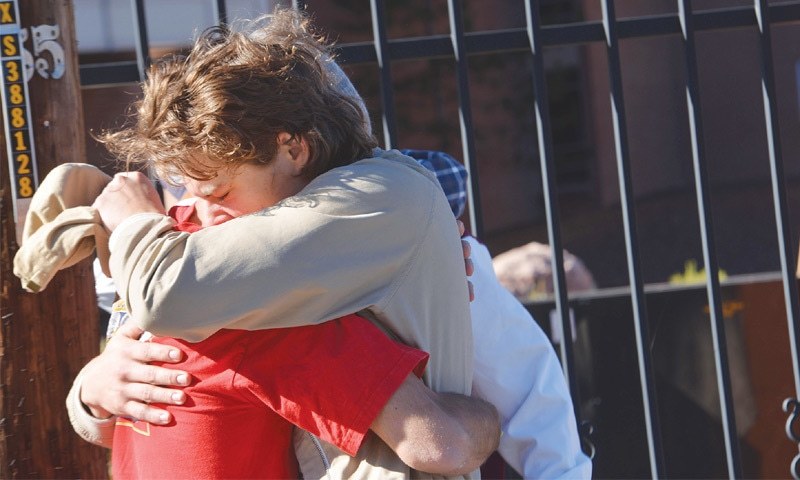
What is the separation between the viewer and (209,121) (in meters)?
1.42

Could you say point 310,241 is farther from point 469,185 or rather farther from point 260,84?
point 469,185

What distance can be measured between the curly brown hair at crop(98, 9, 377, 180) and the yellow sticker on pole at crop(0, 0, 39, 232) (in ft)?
1.61

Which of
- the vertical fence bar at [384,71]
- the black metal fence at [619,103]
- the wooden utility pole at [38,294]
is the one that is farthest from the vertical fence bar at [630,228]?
the wooden utility pole at [38,294]

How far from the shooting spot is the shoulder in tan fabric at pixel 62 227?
156 cm

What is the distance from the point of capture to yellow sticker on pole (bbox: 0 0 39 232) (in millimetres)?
1986

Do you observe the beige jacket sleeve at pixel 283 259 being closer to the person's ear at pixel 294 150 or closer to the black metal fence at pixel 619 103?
the person's ear at pixel 294 150

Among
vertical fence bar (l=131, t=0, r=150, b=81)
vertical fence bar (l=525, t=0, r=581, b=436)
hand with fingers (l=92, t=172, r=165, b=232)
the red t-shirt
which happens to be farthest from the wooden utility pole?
vertical fence bar (l=525, t=0, r=581, b=436)

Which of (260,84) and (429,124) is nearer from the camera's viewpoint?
(260,84)

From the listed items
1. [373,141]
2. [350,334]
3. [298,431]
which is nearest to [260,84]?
[373,141]

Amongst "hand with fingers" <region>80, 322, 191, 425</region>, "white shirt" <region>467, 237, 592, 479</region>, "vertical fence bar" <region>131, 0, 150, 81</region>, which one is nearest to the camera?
"hand with fingers" <region>80, 322, 191, 425</region>

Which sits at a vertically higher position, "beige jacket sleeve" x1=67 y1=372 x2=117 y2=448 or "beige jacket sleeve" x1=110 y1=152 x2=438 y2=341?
"beige jacket sleeve" x1=110 y1=152 x2=438 y2=341

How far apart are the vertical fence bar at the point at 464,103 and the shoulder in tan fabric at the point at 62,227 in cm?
97

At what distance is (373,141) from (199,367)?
1.50 feet

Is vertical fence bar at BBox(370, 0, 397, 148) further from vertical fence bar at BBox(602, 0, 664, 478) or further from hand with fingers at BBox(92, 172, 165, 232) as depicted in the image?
hand with fingers at BBox(92, 172, 165, 232)
